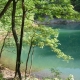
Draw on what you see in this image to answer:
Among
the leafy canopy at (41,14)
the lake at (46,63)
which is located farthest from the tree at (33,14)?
the lake at (46,63)

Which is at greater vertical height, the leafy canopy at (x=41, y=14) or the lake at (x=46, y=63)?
the leafy canopy at (x=41, y=14)

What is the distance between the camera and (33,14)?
14555mm

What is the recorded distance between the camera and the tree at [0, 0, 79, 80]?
9445 millimetres

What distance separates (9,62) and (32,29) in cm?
1117

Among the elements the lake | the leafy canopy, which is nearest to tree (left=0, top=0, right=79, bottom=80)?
the leafy canopy

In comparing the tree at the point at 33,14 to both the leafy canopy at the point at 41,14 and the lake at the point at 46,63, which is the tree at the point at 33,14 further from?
the lake at the point at 46,63

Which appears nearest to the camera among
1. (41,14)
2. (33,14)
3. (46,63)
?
(41,14)

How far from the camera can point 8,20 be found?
15570mm

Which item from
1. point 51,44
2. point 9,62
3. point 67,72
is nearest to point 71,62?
point 67,72

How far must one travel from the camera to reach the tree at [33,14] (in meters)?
9.45

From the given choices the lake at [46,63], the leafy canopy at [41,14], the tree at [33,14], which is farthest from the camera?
the lake at [46,63]

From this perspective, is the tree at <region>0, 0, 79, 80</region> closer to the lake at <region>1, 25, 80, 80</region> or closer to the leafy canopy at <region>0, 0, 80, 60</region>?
the leafy canopy at <region>0, 0, 80, 60</region>

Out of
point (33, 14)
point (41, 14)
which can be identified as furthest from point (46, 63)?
point (41, 14)

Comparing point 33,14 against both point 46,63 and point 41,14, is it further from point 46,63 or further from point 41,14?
point 46,63
